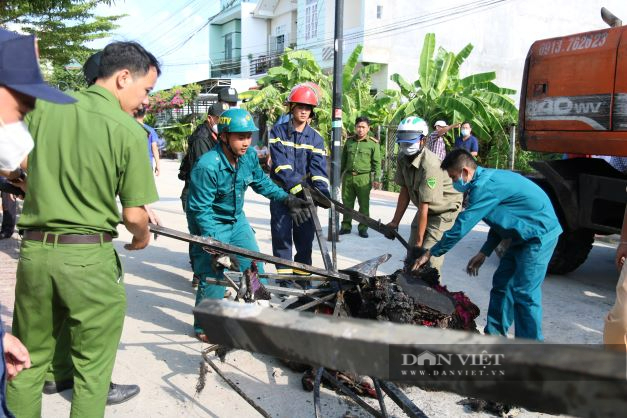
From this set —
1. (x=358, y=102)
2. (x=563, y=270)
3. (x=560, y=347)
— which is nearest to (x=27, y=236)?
(x=560, y=347)

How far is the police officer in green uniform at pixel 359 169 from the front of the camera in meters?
8.70

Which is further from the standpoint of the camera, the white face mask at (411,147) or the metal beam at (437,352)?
the white face mask at (411,147)

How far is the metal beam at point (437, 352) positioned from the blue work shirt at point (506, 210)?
2.87 meters

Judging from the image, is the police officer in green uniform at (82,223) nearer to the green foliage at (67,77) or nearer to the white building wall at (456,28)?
the white building wall at (456,28)

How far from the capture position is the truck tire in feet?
19.9

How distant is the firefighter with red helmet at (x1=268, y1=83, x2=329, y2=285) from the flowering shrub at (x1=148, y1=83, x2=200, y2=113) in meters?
24.5

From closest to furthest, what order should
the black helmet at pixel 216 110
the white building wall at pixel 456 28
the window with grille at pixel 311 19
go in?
the black helmet at pixel 216 110
the white building wall at pixel 456 28
the window with grille at pixel 311 19

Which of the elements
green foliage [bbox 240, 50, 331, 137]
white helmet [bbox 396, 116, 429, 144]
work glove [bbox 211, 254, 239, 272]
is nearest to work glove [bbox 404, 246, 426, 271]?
white helmet [bbox 396, 116, 429, 144]

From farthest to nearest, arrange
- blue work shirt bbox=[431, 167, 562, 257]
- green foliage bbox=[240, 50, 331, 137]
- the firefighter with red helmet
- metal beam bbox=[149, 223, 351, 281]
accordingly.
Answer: green foliage bbox=[240, 50, 331, 137] → the firefighter with red helmet → blue work shirt bbox=[431, 167, 562, 257] → metal beam bbox=[149, 223, 351, 281]

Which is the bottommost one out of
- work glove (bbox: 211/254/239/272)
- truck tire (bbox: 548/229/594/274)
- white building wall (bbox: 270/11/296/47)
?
truck tire (bbox: 548/229/594/274)

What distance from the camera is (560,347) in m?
0.83

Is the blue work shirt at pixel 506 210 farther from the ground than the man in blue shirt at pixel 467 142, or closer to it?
closer to it

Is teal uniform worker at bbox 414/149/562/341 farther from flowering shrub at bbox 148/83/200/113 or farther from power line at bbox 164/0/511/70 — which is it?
flowering shrub at bbox 148/83/200/113

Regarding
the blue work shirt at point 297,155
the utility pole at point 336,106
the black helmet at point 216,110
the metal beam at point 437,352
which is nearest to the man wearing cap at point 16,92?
the metal beam at point 437,352
